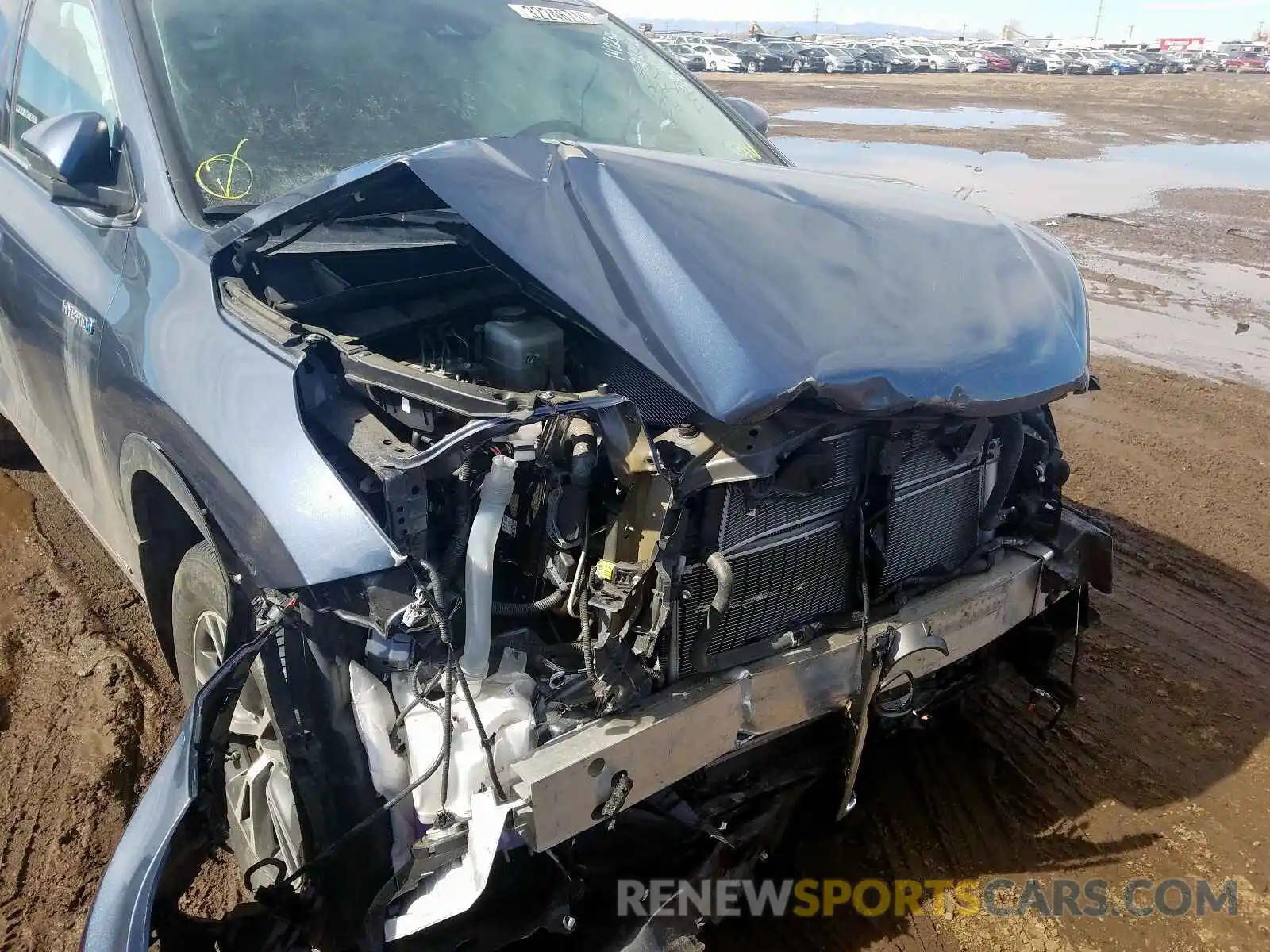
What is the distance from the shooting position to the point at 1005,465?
9.04 feet

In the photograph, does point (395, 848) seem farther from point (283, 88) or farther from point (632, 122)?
point (632, 122)

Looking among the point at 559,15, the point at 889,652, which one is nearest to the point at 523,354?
the point at 889,652

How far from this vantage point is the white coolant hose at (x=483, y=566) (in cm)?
194

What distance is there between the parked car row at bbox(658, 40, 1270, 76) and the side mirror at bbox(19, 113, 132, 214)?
36.6m

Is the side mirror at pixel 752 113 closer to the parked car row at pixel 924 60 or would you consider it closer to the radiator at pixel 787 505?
the radiator at pixel 787 505

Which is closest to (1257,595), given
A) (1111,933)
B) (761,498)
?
(1111,933)

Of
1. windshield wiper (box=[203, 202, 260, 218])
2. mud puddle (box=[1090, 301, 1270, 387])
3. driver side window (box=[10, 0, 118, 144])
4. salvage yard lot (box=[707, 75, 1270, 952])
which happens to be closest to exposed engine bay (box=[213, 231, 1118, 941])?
windshield wiper (box=[203, 202, 260, 218])

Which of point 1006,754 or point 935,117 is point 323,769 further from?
point 935,117

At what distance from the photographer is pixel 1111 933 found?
260cm

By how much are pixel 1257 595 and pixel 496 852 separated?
3.80 metres

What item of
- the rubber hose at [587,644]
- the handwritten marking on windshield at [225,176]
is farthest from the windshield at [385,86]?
the rubber hose at [587,644]

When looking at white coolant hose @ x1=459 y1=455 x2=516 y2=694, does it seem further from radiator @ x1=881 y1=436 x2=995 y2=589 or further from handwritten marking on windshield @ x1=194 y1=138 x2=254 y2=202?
handwritten marking on windshield @ x1=194 y1=138 x2=254 y2=202

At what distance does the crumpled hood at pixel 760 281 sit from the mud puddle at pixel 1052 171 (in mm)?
9429

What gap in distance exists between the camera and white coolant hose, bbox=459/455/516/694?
1.94 m
